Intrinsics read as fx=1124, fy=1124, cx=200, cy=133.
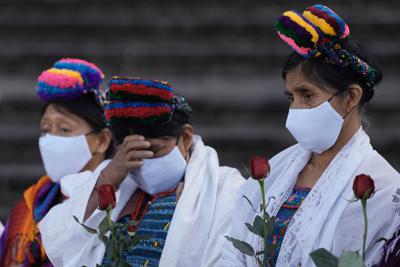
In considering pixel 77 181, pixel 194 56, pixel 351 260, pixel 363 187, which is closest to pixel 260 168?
pixel 363 187

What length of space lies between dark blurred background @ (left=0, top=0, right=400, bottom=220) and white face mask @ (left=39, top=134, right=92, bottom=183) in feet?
8.09

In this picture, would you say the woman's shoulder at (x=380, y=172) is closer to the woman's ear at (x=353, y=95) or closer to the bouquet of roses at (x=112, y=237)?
the woman's ear at (x=353, y=95)

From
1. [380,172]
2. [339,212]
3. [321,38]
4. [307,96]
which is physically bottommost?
[339,212]

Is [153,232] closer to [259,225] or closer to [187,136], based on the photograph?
[187,136]

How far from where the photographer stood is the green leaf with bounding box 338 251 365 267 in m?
2.99

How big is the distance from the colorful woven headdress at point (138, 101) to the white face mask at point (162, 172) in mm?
145

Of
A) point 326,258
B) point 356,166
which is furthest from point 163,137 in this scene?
point 326,258

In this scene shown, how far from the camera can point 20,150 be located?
7.86 meters

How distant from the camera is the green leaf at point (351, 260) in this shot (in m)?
2.99

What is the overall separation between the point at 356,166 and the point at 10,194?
4.33 m

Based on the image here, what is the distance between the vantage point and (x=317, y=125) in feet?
12.1

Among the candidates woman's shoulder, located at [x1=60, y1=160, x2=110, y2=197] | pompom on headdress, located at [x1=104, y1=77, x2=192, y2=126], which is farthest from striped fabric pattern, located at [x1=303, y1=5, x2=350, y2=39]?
woman's shoulder, located at [x1=60, y1=160, x2=110, y2=197]

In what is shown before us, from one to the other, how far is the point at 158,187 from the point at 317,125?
90 cm

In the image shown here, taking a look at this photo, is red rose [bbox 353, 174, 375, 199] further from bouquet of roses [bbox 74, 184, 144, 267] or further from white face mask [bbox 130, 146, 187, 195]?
white face mask [bbox 130, 146, 187, 195]
